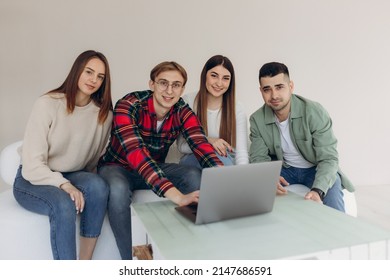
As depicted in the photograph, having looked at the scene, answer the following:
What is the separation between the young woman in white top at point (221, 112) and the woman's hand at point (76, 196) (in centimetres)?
65

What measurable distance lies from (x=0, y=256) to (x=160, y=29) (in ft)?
7.32

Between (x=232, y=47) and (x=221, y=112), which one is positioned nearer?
(x=221, y=112)

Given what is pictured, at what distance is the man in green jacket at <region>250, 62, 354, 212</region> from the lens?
184 centimetres

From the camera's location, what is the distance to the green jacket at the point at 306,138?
1835mm

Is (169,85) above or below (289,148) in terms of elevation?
above

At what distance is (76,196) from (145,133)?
1.51 ft

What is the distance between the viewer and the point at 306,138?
1936 mm

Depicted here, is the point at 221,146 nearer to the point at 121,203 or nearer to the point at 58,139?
the point at 121,203

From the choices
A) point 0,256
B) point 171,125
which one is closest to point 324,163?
point 171,125

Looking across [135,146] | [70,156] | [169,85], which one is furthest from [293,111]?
[70,156]

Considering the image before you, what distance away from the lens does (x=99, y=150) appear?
1816 millimetres

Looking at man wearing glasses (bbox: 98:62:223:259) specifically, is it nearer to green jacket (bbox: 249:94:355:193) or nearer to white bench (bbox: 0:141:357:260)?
white bench (bbox: 0:141:357:260)

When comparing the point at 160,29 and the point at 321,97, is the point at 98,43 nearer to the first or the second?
the point at 160,29

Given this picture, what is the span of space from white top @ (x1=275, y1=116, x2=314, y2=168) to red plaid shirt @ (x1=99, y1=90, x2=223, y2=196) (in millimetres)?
506
